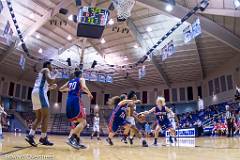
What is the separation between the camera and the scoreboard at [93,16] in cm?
1380

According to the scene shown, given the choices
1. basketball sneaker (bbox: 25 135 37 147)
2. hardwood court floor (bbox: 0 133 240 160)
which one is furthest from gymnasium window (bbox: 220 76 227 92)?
basketball sneaker (bbox: 25 135 37 147)

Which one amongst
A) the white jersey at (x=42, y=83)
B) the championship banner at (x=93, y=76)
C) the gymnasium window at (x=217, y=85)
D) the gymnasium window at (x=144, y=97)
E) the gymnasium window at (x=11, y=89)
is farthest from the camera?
the gymnasium window at (x=144, y=97)

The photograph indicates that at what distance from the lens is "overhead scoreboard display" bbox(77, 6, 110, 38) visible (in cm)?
1381

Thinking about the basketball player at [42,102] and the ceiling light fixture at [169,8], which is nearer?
the basketball player at [42,102]

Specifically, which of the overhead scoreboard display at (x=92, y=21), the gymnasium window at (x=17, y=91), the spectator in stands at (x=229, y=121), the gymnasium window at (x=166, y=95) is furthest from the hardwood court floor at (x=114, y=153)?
the gymnasium window at (x=17, y=91)

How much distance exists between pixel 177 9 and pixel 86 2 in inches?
271

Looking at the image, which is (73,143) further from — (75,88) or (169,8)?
(169,8)

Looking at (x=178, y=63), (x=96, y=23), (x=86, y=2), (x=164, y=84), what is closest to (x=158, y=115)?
(x=96, y=23)

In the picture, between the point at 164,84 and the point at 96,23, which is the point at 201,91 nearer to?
the point at 164,84

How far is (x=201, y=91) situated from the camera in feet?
101

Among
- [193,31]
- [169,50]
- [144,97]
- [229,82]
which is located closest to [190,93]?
[144,97]

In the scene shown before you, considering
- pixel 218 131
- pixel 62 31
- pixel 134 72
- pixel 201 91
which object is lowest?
pixel 218 131

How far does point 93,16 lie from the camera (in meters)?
14.0

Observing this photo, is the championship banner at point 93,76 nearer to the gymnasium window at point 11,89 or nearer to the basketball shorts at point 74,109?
the gymnasium window at point 11,89
